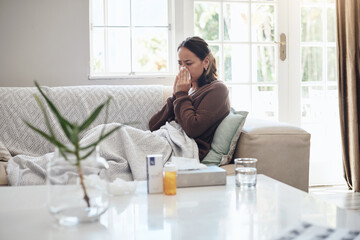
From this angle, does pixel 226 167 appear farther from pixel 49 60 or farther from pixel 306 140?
pixel 49 60

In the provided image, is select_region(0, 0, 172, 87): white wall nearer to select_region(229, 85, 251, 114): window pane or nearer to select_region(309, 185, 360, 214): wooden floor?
select_region(229, 85, 251, 114): window pane

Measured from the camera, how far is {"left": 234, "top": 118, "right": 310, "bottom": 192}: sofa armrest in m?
Result: 2.37

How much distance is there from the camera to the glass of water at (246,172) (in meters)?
1.65

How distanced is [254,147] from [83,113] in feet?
3.54

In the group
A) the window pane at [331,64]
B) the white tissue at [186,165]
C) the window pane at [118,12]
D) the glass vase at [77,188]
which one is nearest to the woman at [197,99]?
the white tissue at [186,165]

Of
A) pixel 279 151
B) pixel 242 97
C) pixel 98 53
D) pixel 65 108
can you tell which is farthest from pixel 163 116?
pixel 98 53

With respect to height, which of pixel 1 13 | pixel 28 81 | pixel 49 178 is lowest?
pixel 49 178

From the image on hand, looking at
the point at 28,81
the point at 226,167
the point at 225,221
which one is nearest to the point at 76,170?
the point at 225,221

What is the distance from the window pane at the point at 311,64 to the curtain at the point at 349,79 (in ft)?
0.88

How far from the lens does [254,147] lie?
237cm

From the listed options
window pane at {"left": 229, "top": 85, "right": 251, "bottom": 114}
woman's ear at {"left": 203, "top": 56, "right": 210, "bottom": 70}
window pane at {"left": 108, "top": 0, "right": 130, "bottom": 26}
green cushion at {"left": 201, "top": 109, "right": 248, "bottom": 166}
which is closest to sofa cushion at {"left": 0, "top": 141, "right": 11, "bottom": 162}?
green cushion at {"left": 201, "top": 109, "right": 248, "bottom": 166}

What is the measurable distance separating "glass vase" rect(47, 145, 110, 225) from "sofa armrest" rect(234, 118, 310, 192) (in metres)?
1.28

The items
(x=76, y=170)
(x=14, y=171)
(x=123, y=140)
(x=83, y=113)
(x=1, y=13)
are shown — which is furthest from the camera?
(x=1, y=13)

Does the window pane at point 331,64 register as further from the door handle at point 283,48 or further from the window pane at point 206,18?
the window pane at point 206,18
